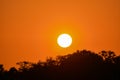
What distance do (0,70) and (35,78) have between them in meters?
14.7

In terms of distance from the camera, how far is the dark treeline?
3472 inches

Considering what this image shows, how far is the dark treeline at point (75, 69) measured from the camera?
289 ft

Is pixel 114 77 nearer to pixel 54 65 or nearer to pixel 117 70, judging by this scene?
pixel 117 70

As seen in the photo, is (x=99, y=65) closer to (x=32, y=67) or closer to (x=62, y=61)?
(x=62, y=61)

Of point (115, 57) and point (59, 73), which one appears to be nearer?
point (59, 73)

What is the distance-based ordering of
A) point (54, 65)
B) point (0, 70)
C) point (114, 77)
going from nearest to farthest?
point (114, 77) → point (54, 65) → point (0, 70)

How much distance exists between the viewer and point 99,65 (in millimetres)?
90125

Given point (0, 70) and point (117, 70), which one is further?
point (0, 70)

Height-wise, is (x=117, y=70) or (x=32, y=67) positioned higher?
(x=32, y=67)

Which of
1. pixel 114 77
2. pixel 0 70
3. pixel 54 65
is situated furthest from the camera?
pixel 0 70

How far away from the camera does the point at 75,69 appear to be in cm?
8906

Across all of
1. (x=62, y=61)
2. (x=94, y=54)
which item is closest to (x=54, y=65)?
(x=62, y=61)

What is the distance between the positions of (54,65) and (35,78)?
6666 millimetres

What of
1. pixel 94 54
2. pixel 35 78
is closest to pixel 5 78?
pixel 35 78
